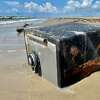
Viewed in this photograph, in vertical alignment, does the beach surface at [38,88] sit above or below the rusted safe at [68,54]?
below

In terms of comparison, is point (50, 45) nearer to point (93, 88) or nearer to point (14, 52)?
point (93, 88)

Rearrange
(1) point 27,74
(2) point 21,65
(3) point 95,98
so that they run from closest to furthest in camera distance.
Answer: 1. (3) point 95,98
2. (1) point 27,74
3. (2) point 21,65

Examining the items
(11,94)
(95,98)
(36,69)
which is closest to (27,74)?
(36,69)

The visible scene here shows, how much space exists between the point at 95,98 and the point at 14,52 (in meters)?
7.13

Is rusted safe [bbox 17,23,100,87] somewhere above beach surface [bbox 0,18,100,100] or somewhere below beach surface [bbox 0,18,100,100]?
above

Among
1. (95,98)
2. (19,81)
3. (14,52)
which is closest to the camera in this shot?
(95,98)

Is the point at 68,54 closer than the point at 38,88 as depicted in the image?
Yes

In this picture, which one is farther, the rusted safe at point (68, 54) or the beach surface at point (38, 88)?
the rusted safe at point (68, 54)

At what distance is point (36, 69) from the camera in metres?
8.29

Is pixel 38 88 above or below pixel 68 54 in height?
below

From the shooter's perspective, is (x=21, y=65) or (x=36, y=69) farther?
(x=21, y=65)

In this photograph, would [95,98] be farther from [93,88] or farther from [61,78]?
[61,78]

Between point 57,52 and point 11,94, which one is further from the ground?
point 57,52

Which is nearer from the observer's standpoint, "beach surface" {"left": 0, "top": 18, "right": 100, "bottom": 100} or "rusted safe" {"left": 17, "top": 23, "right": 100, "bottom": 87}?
"beach surface" {"left": 0, "top": 18, "right": 100, "bottom": 100}
